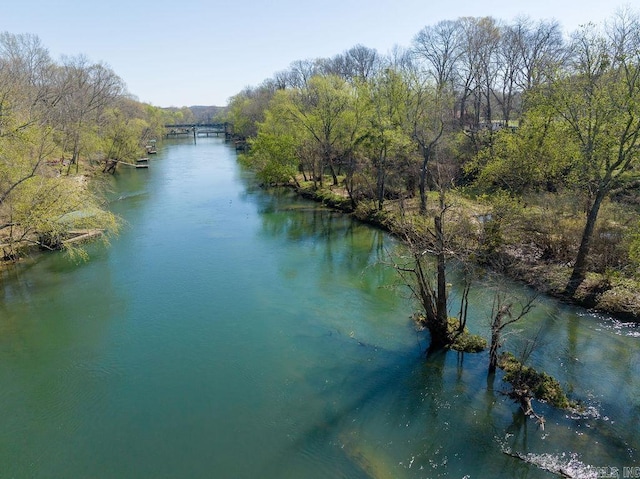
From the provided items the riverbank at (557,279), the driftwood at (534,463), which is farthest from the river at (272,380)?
the riverbank at (557,279)

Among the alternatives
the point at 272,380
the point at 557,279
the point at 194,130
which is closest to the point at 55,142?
the point at 272,380

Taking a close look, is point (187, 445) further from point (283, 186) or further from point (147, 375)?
point (283, 186)

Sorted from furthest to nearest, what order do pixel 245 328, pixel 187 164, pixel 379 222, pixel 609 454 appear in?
pixel 187 164 < pixel 379 222 < pixel 245 328 < pixel 609 454

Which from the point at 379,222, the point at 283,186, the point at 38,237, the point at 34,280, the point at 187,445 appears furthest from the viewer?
the point at 283,186

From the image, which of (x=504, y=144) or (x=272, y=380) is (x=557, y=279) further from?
(x=272, y=380)

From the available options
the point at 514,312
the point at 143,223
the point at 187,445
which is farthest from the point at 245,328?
the point at 143,223

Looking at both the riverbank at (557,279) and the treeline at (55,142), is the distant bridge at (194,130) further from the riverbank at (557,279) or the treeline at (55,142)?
the riverbank at (557,279)

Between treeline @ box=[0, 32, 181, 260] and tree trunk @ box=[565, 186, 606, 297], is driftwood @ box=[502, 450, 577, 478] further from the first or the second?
treeline @ box=[0, 32, 181, 260]
